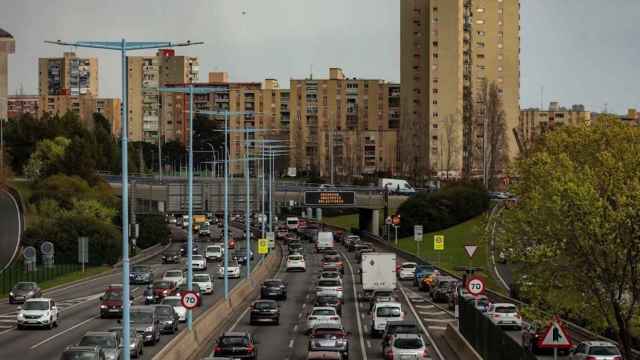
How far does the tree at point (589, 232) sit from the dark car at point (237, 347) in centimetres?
Answer: 820

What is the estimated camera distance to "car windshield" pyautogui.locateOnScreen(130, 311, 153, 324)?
41.5m

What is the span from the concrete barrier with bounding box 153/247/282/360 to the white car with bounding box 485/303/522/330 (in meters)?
11.1

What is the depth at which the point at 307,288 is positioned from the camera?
73500 millimetres

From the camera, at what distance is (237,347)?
3578 centimetres

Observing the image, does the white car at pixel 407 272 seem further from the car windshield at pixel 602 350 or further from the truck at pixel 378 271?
the car windshield at pixel 602 350

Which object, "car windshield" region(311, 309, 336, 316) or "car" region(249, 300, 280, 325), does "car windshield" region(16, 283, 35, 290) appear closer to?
"car" region(249, 300, 280, 325)

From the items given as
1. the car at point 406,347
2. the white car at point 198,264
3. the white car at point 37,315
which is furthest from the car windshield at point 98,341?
the white car at point 198,264

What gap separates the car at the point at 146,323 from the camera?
4089 cm

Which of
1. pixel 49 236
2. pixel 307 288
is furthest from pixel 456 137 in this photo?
pixel 307 288

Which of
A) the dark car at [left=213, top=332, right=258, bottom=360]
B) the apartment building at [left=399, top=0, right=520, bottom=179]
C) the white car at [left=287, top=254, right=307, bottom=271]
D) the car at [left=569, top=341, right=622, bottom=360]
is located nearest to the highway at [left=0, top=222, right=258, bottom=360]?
the dark car at [left=213, top=332, right=258, bottom=360]

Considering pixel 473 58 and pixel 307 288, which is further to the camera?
pixel 473 58

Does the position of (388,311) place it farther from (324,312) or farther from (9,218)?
(9,218)

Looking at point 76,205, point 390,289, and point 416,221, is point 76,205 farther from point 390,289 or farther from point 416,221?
point 390,289

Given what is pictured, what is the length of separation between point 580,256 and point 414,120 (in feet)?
526
